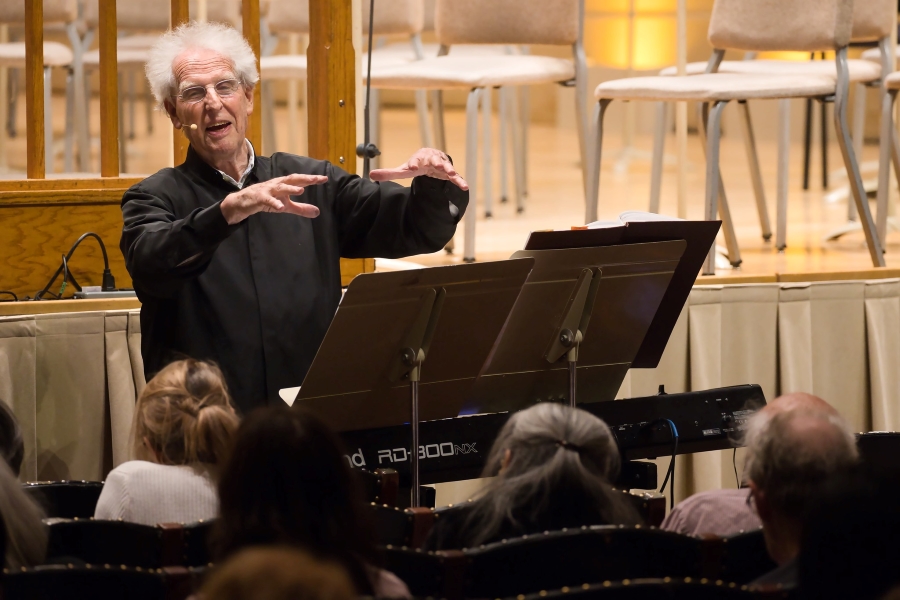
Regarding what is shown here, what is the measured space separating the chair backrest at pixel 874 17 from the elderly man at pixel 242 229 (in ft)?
8.06

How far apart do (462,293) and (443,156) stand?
337 millimetres

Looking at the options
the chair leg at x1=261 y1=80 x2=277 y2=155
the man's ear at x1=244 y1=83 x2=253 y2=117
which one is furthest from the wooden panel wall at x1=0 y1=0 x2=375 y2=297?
the chair leg at x1=261 y1=80 x2=277 y2=155

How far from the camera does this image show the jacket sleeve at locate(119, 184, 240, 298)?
263 centimetres

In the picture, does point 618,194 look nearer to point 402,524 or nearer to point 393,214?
point 393,214

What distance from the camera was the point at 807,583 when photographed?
1724 mm

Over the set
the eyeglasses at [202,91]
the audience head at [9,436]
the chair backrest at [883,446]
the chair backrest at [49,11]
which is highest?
the chair backrest at [49,11]

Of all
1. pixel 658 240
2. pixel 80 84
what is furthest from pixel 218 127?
pixel 80 84

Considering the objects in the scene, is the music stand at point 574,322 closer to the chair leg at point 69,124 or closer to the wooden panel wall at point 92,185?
the wooden panel wall at point 92,185

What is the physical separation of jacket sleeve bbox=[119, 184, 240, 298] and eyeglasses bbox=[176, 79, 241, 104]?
279 mm

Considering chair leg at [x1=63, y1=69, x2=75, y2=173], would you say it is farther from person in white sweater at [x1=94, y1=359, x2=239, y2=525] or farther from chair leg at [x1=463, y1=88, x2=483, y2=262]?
person in white sweater at [x1=94, y1=359, x2=239, y2=525]

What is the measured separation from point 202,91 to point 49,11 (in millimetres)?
2990

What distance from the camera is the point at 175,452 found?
2367mm

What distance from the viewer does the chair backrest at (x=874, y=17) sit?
473 cm

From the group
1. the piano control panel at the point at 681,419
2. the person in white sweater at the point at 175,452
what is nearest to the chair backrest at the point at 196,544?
the person in white sweater at the point at 175,452
